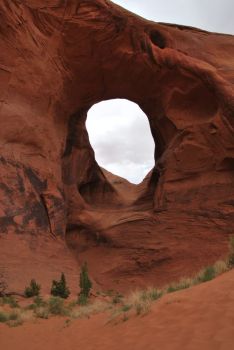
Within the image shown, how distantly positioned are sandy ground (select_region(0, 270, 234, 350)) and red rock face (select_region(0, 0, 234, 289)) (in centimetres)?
738

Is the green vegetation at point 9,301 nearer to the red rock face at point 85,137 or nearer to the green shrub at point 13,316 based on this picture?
the green shrub at point 13,316

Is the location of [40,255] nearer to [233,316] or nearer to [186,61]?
[233,316]

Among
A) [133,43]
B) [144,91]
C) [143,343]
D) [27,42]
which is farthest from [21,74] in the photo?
[143,343]

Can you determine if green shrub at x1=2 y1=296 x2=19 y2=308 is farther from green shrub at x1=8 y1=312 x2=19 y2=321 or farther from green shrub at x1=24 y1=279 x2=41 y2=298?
green shrub at x1=8 y1=312 x2=19 y2=321

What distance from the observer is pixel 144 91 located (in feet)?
65.0

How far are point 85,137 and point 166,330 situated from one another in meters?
17.6

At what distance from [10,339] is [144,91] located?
15.5 m

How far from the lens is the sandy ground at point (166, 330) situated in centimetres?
367

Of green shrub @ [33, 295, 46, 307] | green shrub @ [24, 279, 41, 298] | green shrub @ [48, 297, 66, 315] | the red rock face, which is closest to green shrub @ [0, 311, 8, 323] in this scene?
green shrub @ [48, 297, 66, 315]

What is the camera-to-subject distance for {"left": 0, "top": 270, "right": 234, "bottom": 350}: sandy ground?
367 cm

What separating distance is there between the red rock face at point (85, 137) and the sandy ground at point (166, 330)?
7.38m

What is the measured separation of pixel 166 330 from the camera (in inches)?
163

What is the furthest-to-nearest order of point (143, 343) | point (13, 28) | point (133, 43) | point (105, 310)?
point (133, 43) → point (13, 28) → point (105, 310) → point (143, 343)

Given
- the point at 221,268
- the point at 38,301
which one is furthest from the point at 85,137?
the point at 221,268
